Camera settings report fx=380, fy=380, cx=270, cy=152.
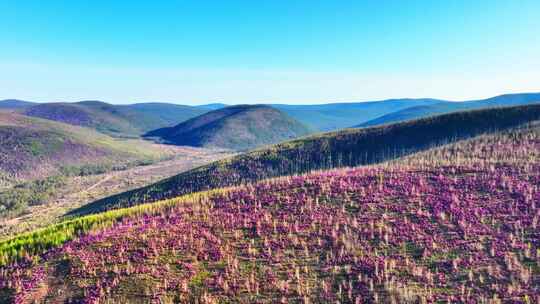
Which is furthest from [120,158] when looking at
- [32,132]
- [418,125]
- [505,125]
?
[505,125]

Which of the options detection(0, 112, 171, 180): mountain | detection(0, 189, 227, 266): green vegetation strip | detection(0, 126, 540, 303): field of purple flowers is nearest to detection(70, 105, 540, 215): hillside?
detection(0, 189, 227, 266): green vegetation strip

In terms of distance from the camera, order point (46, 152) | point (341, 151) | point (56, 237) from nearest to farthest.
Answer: point (56, 237)
point (341, 151)
point (46, 152)

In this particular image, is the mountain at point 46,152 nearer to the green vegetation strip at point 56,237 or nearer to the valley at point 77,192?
the valley at point 77,192

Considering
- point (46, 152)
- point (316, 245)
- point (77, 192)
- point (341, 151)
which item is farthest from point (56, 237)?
point (46, 152)

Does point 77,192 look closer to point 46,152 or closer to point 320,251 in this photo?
point 46,152

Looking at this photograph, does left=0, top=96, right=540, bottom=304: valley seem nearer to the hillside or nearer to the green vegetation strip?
the green vegetation strip
